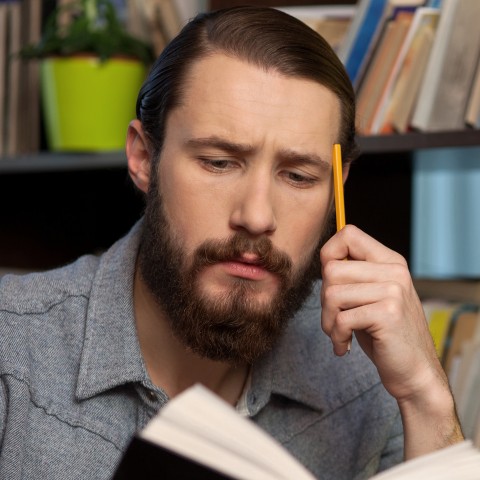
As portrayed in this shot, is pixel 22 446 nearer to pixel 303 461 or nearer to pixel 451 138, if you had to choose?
pixel 303 461

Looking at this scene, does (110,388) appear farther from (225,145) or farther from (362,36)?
(362,36)

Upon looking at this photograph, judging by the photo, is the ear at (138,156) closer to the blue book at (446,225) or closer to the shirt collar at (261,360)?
the shirt collar at (261,360)

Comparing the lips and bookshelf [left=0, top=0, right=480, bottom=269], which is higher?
the lips

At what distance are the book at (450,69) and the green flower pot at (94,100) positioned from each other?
0.70 metres

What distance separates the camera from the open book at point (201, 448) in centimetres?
74

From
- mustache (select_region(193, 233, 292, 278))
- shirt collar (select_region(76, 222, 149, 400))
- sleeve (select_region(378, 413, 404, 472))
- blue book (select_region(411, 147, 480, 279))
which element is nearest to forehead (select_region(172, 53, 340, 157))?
mustache (select_region(193, 233, 292, 278))

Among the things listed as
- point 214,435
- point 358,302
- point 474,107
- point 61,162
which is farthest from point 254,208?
point 61,162

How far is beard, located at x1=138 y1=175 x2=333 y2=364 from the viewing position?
3.99 ft

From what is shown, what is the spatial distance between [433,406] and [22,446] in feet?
1.69

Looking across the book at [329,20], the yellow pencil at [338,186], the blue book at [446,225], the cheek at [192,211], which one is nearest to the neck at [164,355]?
the cheek at [192,211]

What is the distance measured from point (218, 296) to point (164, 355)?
181mm

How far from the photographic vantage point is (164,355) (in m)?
1.36

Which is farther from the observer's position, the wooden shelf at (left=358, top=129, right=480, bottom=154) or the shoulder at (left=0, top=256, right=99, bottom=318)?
the wooden shelf at (left=358, top=129, right=480, bottom=154)

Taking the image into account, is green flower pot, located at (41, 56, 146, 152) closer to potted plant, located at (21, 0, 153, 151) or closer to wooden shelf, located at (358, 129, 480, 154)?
potted plant, located at (21, 0, 153, 151)
